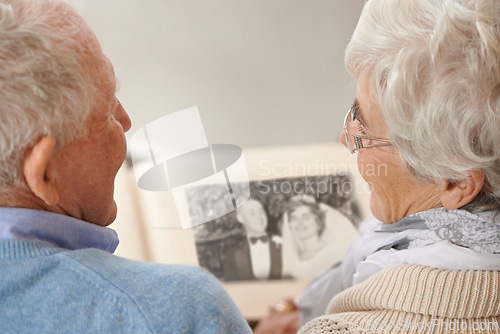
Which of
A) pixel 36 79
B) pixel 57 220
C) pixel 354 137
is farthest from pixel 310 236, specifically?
pixel 36 79

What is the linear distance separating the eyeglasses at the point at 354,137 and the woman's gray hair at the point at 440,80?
5cm

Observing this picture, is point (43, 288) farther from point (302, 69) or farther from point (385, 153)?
point (302, 69)

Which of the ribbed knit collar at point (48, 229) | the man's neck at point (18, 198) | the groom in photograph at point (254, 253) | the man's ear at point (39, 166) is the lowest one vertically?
the groom in photograph at point (254, 253)

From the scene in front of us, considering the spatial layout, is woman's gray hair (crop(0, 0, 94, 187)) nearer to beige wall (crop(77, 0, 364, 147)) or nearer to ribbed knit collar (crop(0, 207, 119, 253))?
ribbed knit collar (crop(0, 207, 119, 253))

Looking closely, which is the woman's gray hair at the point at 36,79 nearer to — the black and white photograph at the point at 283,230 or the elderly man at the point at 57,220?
the elderly man at the point at 57,220

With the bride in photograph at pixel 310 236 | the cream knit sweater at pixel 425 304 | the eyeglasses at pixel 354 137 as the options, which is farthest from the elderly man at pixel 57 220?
the bride in photograph at pixel 310 236

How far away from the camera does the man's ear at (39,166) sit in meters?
0.68

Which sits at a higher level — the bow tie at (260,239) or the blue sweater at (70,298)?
the blue sweater at (70,298)

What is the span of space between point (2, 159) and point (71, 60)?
0.56ft

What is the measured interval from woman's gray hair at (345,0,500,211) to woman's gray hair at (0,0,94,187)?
0.53 metres

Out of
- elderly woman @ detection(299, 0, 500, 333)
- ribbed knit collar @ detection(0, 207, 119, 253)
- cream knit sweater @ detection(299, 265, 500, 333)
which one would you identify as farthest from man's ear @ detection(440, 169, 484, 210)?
ribbed knit collar @ detection(0, 207, 119, 253)

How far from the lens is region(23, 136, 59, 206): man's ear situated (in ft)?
2.24

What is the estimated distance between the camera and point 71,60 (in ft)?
2.31

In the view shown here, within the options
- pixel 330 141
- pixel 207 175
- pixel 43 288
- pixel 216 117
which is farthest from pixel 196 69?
pixel 43 288
